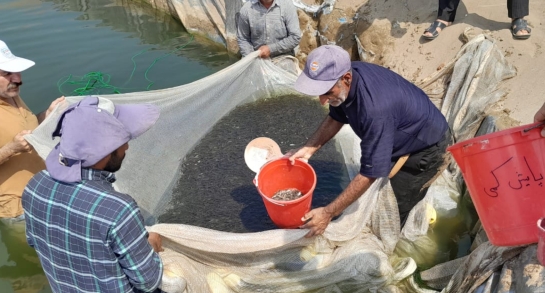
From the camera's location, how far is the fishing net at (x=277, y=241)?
7.22 feet

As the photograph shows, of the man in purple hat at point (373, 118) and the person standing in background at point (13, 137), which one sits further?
the person standing in background at point (13, 137)

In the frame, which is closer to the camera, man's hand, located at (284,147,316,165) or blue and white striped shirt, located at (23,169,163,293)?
blue and white striped shirt, located at (23,169,163,293)

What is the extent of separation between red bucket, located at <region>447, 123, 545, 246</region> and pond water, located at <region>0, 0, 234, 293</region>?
447 cm

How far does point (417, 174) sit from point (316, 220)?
770mm

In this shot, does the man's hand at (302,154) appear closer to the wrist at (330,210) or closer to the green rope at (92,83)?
the wrist at (330,210)

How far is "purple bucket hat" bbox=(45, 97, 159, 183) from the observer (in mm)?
1384

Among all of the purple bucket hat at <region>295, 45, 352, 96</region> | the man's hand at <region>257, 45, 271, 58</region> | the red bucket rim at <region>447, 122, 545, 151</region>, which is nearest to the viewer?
the red bucket rim at <region>447, 122, 545, 151</region>

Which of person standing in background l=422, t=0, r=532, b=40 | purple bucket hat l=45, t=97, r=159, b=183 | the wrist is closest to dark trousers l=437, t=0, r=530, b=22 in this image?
person standing in background l=422, t=0, r=532, b=40

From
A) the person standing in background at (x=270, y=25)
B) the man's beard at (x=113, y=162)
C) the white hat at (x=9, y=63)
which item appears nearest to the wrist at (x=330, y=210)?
the man's beard at (x=113, y=162)

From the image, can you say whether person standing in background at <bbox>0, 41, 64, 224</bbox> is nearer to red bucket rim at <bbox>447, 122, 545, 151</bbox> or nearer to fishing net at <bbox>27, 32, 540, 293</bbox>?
fishing net at <bbox>27, 32, 540, 293</bbox>

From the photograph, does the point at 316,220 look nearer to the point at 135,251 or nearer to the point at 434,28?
the point at 135,251

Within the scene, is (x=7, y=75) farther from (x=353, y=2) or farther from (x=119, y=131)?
(x=353, y=2)

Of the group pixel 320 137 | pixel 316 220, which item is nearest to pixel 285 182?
pixel 320 137

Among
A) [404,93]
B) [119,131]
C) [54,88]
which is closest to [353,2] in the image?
[404,93]
